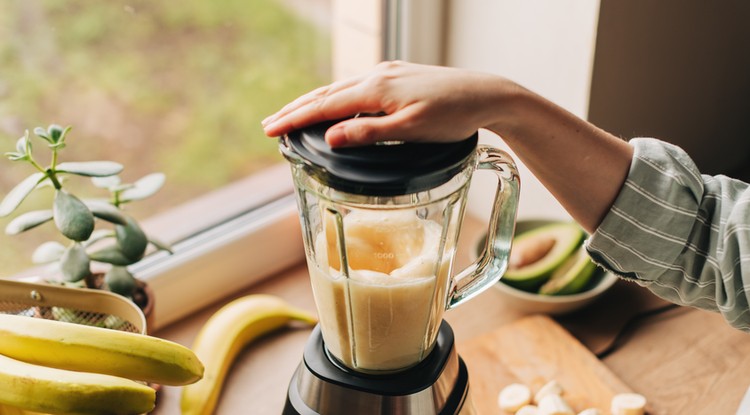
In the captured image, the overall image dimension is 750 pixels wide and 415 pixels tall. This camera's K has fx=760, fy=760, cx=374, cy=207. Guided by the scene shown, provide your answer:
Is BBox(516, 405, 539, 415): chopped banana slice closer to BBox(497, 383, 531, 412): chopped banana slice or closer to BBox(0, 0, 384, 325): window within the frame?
BBox(497, 383, 531, 412): chopped banana slice

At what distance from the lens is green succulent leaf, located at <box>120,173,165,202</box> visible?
2.80 feet

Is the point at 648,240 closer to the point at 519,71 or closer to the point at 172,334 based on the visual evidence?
the point at 519,71

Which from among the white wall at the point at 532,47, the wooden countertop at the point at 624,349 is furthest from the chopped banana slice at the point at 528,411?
the white wall at the point at 532,47

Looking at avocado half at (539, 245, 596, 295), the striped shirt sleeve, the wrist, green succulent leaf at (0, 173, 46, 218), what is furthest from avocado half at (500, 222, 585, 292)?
green succulent leaf at (0, 173, 46, 218)

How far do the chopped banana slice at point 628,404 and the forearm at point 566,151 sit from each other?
240 millimetres

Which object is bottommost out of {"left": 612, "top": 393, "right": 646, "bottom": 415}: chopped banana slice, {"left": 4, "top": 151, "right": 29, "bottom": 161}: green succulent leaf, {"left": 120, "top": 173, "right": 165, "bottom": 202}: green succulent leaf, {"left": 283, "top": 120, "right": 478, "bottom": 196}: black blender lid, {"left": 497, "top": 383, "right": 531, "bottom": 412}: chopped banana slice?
{"left": 497, "top": 383, "right": 531, "bottom": 412}: chopped banana slice

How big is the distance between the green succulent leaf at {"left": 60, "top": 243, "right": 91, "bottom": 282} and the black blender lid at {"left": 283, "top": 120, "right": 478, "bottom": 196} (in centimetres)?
35

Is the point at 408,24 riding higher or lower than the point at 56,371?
higher

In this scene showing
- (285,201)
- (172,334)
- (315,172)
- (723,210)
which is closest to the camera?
(315,172)

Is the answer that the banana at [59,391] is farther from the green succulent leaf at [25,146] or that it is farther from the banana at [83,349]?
the green succulent leaf at [25,146]

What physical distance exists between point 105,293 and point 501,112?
449 mm

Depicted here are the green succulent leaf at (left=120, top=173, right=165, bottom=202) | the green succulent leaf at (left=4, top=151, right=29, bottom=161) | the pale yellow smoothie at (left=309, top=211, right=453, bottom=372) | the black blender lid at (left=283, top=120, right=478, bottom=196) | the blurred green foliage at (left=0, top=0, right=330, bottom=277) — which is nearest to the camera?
the black blender lid at (left=283, top=120, right=478, bottom=196)

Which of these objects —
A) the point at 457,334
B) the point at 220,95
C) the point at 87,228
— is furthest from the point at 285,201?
the point at 87,228

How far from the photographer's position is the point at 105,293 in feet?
2.59
